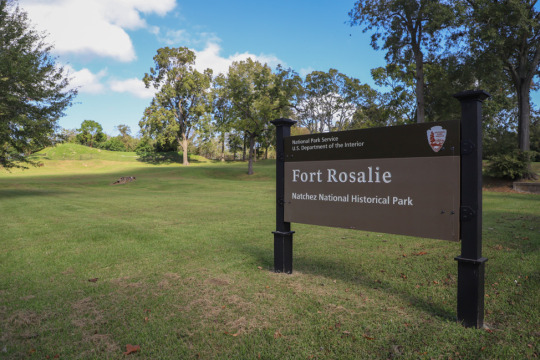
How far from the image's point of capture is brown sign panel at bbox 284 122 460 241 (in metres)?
3.76

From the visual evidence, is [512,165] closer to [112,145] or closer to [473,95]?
[473,95]

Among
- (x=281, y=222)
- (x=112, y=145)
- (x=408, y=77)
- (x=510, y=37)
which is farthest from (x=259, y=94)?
(x=112, y=145)

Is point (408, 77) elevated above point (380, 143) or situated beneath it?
elevated above

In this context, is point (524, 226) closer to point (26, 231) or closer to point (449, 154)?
point (449, 154)

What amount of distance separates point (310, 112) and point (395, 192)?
57510 mm

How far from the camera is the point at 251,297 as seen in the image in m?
4.45

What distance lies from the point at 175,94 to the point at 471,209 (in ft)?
192

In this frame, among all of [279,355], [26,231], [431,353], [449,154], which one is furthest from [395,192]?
[26,231]

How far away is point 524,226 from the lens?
9047mm

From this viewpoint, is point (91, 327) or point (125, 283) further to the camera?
point (125, 283)

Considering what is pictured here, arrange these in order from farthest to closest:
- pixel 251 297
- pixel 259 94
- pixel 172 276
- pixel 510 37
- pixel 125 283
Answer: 1. pixel 259 94
2. pixel 510 37
3. pixel 172 276
4. pixel 125 283
5. pixel 251 297

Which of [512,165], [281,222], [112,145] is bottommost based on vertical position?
[281,222]

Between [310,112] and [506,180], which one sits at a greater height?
[310,112]

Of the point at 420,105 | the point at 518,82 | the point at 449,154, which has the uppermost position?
the point at 518,82
